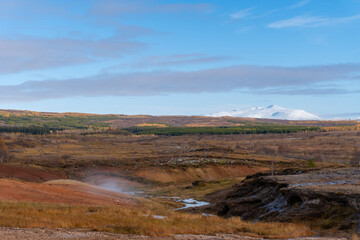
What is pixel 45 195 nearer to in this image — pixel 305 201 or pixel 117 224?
pixel 117 224

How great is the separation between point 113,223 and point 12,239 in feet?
21.5

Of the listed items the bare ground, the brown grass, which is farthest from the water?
the bare ground


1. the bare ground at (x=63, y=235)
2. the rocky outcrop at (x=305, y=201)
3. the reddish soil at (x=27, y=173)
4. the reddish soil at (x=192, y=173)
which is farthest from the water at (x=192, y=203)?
the reddish soil at (x=27, y=173)

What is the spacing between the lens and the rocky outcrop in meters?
26.8

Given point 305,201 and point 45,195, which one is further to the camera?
point 45,195

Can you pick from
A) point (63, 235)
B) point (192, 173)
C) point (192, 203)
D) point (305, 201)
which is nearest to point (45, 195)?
point (192, 203)

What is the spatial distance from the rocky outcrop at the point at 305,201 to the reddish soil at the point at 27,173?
3764cm

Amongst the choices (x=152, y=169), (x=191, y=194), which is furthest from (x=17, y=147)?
(x=191, y=194)

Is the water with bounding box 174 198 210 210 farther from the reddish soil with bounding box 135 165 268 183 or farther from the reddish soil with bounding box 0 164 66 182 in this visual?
the reddish soil with bounding box 0 164 66 182

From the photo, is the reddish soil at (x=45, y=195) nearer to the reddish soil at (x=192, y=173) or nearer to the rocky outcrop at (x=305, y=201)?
the rocky outcrop at (x=305, y=201)

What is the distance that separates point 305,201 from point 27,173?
52.5 meters

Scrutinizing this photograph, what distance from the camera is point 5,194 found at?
1377 inches

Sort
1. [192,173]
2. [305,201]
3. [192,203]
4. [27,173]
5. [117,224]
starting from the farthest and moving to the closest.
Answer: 1. [192,173]
2. [27,173]
3. [192,203]
4. [305,201]
5. [117,224]

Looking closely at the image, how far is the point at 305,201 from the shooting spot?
30.7 meters
